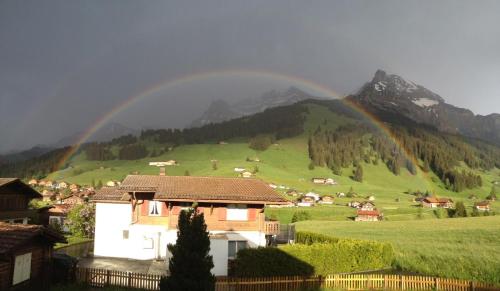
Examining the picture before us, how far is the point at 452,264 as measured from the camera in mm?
33406

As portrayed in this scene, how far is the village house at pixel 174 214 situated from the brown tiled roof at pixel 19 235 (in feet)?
35.4

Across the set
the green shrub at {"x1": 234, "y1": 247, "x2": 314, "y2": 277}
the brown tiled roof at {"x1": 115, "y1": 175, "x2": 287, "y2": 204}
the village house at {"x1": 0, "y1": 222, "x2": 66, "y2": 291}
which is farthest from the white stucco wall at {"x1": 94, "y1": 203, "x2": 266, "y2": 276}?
the village house at {"x1": 0, "y1": 222, "x2": 66, "y2": 291}

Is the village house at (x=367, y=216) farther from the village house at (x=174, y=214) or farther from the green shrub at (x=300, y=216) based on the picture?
the village house at (x=174, y=214)

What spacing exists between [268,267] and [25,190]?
3967 centimetres

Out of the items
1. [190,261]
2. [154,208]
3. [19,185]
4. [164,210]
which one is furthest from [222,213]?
[19,185]

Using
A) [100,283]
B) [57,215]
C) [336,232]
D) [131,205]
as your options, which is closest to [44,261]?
[100,283]

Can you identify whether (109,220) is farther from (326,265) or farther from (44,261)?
(326,265)

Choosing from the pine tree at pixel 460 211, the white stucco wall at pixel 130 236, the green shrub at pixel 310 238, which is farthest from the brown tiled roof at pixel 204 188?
the pine tree at pixel 460 211

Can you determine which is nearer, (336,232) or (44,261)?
(44,261)

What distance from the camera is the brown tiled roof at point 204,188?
36938 mm

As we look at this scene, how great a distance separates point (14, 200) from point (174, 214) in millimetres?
28124

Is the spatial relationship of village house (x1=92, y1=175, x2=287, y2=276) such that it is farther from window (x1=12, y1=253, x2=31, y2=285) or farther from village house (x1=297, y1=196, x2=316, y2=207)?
village house (x1=297, y1=196, x2=316, y2=207)

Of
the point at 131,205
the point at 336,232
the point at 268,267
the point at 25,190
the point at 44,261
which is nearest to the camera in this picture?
the point at 44,261

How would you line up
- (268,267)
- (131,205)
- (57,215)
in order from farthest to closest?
(57,215) < (131,205) < (268,267)
